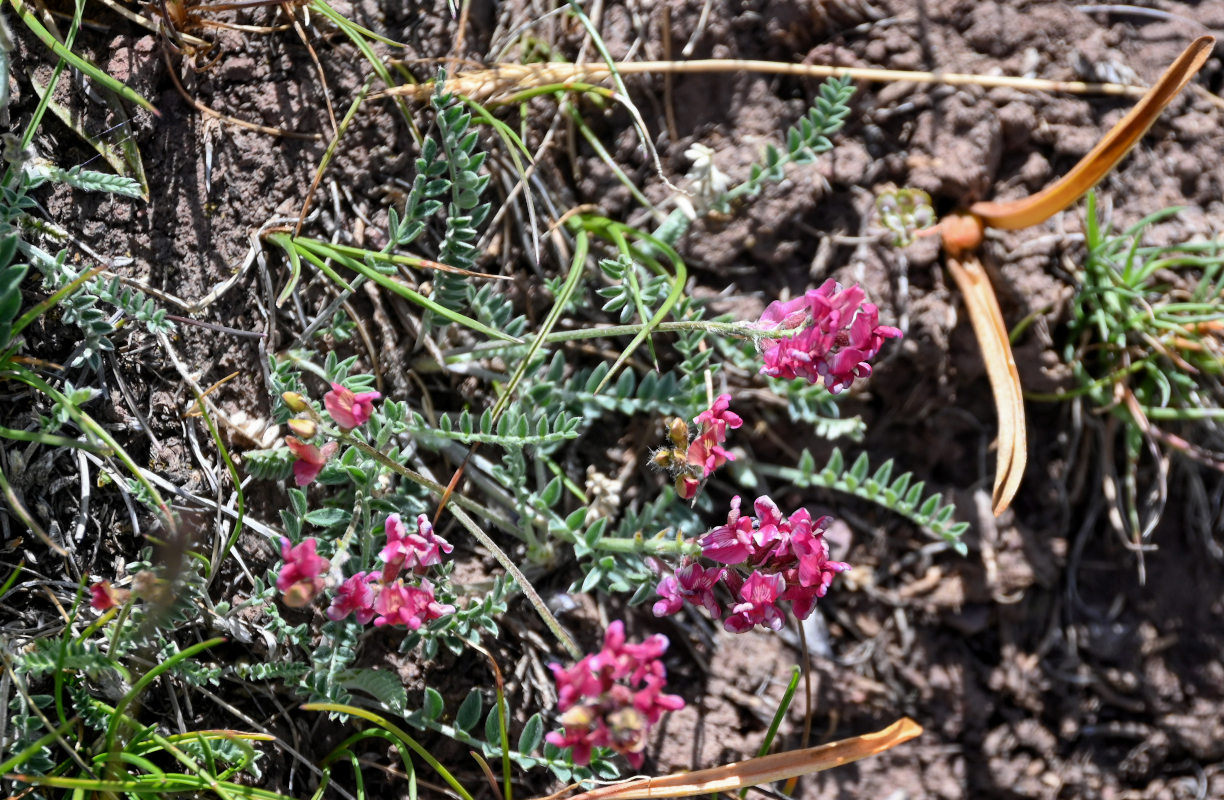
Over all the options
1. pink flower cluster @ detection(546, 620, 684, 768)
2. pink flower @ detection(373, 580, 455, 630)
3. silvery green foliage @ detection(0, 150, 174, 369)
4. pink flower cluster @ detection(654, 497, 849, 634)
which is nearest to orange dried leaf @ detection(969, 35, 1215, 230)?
pink flower cluster @ detection(654, 497, 849, 634)

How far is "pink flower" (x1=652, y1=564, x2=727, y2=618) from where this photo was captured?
2.13 m

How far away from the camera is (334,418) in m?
2.03

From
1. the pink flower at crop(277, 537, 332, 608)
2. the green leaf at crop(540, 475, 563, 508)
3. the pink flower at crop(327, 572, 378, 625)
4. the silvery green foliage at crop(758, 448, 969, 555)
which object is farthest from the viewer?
the silvery green foliage at crop(758, 448, 969, 555)

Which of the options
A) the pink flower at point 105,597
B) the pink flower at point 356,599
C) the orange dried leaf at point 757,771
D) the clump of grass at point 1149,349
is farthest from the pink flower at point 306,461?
the clump of grass at point 1149,349

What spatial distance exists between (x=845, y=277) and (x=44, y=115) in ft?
7.85

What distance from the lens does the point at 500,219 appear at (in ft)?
9.20

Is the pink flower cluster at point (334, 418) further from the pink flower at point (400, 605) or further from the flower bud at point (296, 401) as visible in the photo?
the pink flower at point (400, 605)

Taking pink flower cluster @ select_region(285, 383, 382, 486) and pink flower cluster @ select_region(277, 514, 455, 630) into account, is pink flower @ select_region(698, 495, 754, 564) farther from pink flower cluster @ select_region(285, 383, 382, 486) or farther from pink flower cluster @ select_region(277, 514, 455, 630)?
pink flower cluster @ select_region(285, 383, 382, 486)

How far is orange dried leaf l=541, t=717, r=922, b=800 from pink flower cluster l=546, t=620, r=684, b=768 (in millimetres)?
447

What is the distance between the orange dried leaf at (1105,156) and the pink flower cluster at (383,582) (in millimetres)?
2093

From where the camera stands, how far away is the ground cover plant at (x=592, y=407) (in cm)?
218

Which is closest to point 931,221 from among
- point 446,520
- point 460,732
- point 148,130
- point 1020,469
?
point 1020,469

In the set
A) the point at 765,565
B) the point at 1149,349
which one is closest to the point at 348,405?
the point at 765,565

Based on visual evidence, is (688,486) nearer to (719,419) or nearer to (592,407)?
(719,419)
